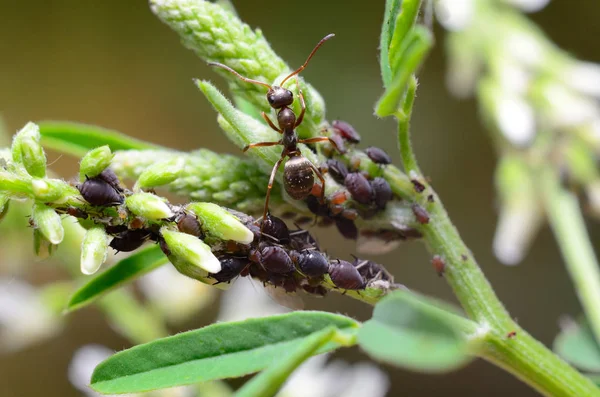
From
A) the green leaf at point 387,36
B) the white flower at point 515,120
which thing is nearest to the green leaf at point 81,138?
the green leaf at point 387,36

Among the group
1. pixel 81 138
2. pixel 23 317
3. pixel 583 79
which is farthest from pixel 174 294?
pixel 583 79

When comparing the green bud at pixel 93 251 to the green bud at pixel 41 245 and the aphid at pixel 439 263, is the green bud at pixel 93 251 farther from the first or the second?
the aphid at pixel 439 263

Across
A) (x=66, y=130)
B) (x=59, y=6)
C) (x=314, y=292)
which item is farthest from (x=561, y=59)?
(x=59, y=6)

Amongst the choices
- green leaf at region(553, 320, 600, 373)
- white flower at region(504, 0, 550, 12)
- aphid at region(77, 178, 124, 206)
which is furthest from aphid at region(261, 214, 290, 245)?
white flower at region(504, 0, 550, 12)

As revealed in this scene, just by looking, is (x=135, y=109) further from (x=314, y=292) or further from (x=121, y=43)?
(x=314, y=292)

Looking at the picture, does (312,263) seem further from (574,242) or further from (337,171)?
(574,242)

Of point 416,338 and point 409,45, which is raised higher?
point 409,45

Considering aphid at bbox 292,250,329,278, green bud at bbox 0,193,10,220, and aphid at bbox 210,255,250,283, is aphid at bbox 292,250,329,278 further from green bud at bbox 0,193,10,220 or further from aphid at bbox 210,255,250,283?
green bud at bbox 0,193,10,220
